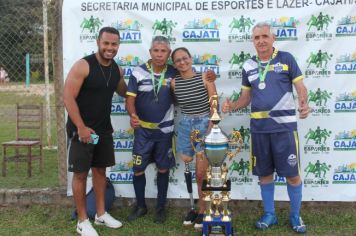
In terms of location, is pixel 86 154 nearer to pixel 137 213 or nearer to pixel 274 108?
pixel 137 213

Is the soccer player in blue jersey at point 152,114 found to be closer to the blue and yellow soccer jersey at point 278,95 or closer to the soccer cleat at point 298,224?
the blue and yellow soccer jersey at point 278,95

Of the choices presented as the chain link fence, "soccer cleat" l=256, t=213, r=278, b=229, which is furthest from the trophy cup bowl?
the chain link fence

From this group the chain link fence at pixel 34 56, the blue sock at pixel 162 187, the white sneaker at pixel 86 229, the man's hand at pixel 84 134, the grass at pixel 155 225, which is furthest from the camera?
the chain link fence at pixel 34 56

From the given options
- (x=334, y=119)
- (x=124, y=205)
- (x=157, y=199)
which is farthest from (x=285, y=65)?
(x=124, y=205)

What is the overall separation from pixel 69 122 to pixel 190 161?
1282mm

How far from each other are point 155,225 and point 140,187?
17.0 inches

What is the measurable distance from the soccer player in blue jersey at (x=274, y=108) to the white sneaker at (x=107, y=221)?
1518 mm

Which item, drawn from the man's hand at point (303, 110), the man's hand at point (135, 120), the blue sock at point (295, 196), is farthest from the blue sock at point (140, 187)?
the man's hand at point (303, 110)

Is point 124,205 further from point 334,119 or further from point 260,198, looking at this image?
point 334,119

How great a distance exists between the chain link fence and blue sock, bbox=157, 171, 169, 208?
1204 millimetres

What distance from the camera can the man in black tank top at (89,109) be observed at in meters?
4.14

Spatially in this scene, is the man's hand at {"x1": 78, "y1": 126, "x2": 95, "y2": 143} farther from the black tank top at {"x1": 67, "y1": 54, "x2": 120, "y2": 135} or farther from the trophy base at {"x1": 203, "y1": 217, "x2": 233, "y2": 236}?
the trophy base at {"x1": 203, "y1": 217, "x2": 233, "y2": 236}

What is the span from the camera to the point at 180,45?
4.98 meters

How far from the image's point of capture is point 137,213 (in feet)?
15.9
